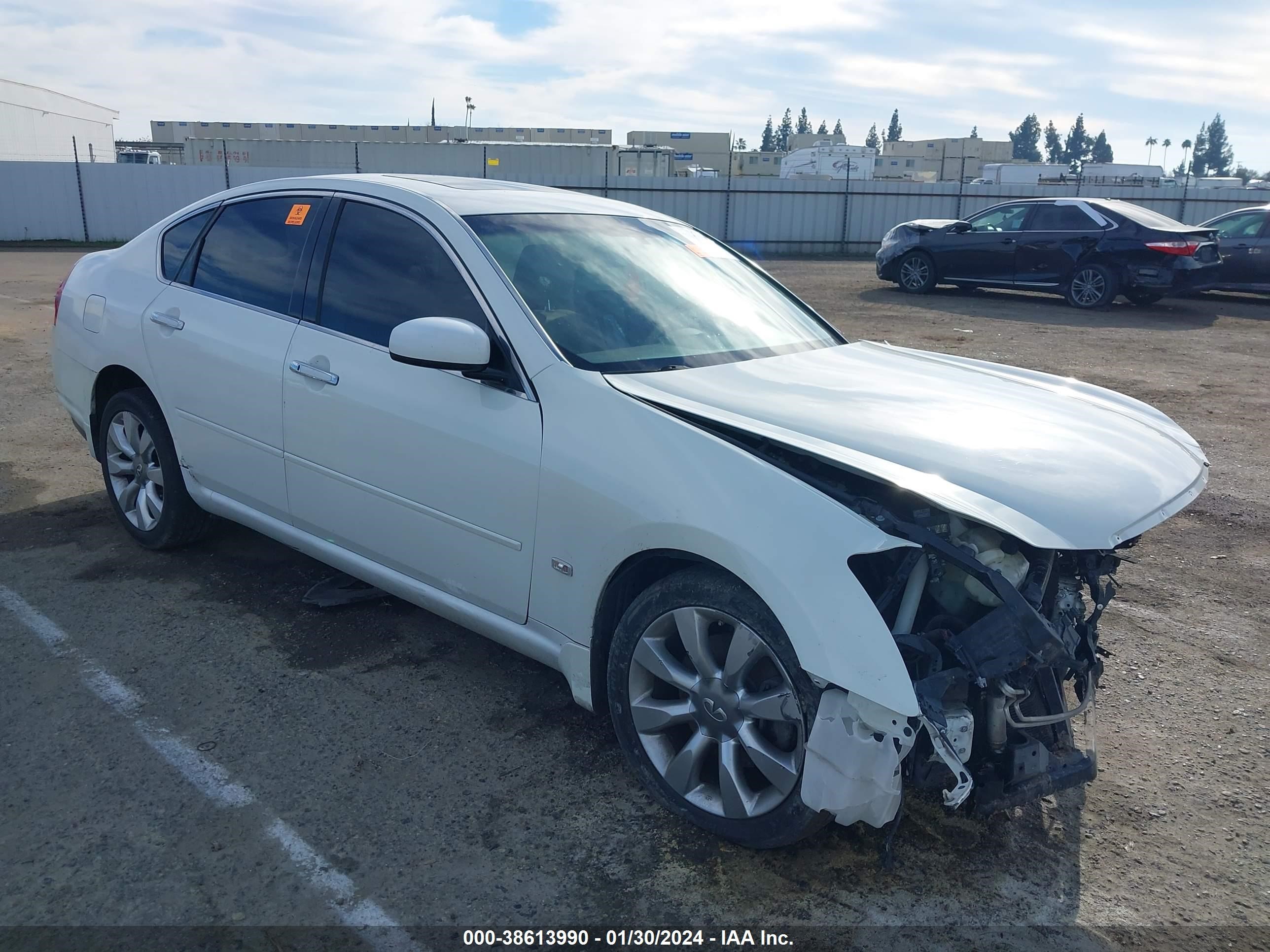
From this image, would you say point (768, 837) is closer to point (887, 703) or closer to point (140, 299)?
point (887, 703)

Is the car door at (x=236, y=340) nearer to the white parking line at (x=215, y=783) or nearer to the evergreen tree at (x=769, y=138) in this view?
the white parking line at (x=215, y=783)

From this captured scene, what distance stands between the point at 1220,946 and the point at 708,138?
5377 centimetres

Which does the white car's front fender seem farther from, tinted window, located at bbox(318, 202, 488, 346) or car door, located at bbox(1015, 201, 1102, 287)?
car door, located at bbox(1015, 201, 1102, 287)

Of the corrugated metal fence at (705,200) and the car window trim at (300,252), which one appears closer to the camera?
the car window trim at (300,252)

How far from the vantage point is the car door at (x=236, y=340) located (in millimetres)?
3895

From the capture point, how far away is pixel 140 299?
455cm

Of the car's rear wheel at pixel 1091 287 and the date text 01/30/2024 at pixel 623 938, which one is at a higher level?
the car's rear wheel at pixel 1091 287

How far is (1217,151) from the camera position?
149875mm

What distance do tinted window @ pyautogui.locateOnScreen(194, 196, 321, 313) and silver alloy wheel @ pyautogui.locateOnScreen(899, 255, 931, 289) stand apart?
545 inches

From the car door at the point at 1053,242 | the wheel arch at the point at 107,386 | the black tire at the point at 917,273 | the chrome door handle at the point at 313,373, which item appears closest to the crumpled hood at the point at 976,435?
the chrome door handle at the point at 313,373

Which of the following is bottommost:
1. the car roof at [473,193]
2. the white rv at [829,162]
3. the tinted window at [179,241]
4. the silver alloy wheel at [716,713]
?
the silver alloy wheel at [716,713]

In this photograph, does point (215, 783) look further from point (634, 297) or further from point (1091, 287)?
point (1091, 287)

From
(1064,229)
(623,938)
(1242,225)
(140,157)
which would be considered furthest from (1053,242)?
(140,157)

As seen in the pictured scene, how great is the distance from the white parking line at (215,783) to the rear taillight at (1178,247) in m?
14.3
